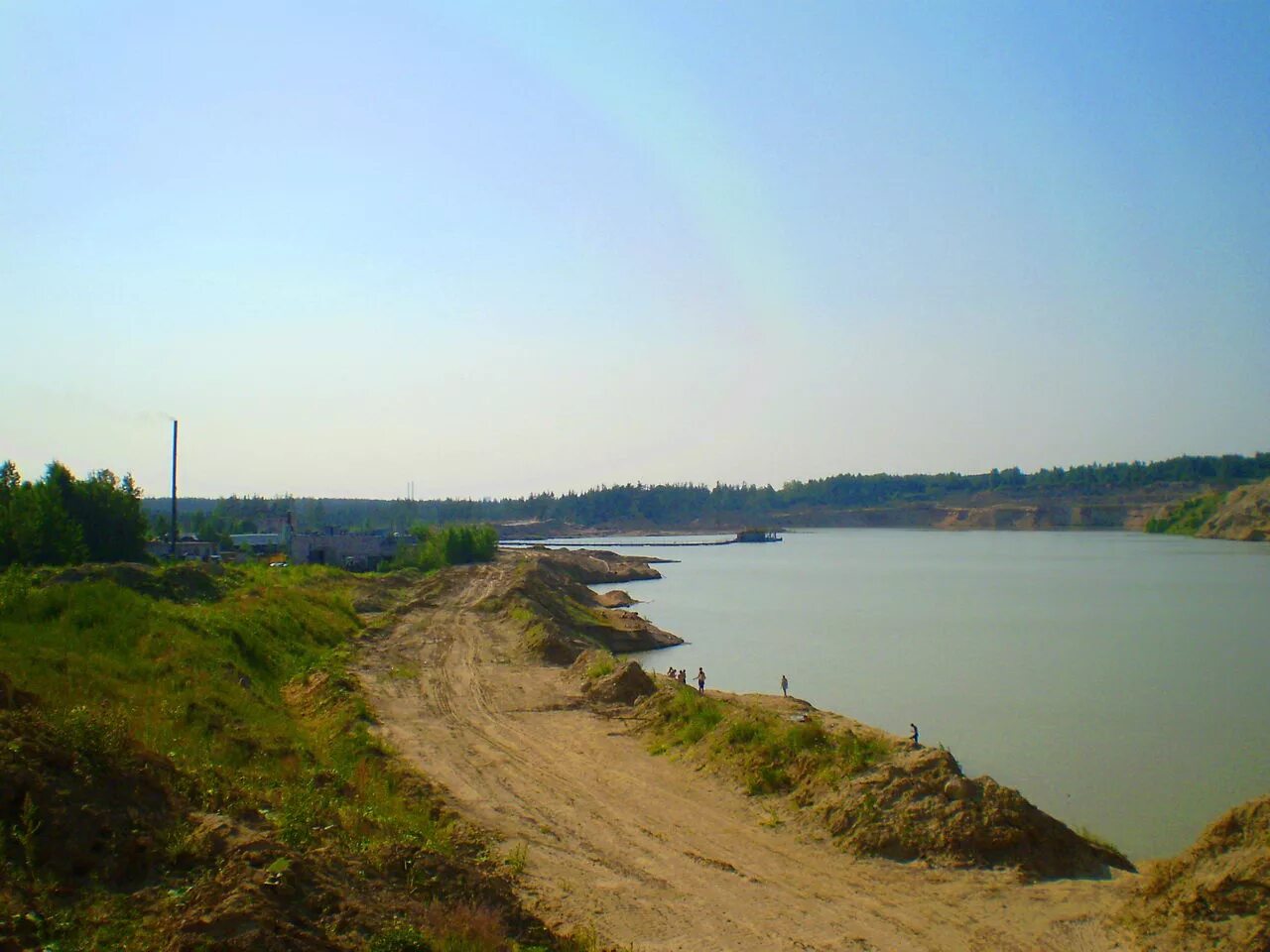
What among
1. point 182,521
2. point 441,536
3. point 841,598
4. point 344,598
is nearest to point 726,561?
point 441,536

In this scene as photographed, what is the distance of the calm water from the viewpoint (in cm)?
1909

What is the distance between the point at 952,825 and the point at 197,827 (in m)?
8.16

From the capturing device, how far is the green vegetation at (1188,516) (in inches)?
5822

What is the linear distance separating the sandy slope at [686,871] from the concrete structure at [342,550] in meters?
61.0

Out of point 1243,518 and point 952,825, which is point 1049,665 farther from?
point 1243,518

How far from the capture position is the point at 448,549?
81.5 metres

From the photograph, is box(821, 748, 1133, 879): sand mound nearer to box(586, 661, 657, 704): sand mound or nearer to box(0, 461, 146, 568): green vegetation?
box(586, 661, 657, 704): sand mound

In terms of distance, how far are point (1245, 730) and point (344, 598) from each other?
3426cm

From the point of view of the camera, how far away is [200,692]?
13.9 metres

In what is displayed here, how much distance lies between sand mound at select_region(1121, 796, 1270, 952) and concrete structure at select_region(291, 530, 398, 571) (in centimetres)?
6909

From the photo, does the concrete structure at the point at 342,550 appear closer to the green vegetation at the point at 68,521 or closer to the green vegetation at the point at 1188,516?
the green vegetation at the point at 68,521

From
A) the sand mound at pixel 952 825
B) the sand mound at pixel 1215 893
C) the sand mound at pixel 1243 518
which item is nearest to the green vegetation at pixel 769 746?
the sand mound at pixel 952 825

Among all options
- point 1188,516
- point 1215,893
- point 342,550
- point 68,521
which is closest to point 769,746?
point 1215,893

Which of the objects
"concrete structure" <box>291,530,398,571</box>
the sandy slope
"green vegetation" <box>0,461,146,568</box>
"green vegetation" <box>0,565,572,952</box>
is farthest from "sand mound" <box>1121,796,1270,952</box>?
"concrete structure" <box>291,530,398,571</box>
